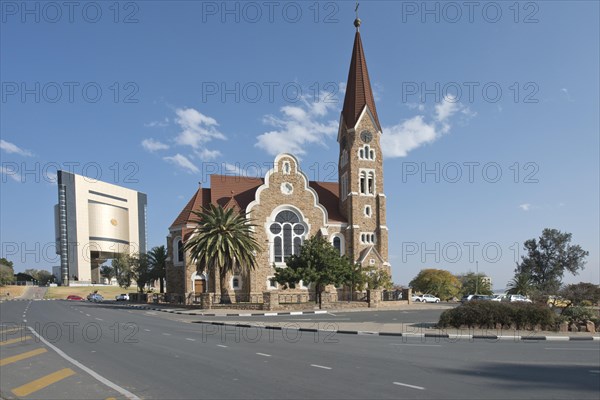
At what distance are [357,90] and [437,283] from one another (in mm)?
39790

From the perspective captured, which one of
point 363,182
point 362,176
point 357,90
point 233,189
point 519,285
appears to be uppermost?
point 357,90

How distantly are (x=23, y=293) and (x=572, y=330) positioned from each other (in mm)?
109933

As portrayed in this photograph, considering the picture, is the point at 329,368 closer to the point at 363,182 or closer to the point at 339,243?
the point at 339,243

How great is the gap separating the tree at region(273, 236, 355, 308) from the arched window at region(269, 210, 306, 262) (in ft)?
31.8

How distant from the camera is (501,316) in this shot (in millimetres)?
20922

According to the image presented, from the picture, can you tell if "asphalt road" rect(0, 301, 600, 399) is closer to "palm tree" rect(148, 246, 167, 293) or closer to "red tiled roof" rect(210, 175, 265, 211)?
"red tiled roof" rect(210, 175, 265, 211)

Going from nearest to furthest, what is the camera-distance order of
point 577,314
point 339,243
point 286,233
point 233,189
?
1. point 577,314
2. point 286,233
3. point 339,243
4. point 233,189

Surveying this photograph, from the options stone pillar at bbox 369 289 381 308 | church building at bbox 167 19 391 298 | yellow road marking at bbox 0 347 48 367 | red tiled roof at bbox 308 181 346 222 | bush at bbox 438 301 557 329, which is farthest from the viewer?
red tiled roof at bbox 308 181 346 222

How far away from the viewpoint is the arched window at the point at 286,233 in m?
52.0

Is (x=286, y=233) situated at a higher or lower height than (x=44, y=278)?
higher

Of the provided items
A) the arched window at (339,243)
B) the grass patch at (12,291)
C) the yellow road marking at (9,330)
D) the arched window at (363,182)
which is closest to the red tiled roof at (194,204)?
the arched window at (339,243)

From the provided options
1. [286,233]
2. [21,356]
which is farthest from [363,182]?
[21,356]

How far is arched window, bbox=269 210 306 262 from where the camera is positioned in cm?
5200

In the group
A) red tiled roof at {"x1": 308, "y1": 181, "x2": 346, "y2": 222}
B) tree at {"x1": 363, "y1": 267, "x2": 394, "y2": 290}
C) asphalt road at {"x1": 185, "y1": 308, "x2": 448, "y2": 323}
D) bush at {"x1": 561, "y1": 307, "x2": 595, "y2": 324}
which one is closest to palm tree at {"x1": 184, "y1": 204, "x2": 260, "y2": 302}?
asphalt road at {"x1": 185, "y1": 308, "x2": 448, "y2": 323}
